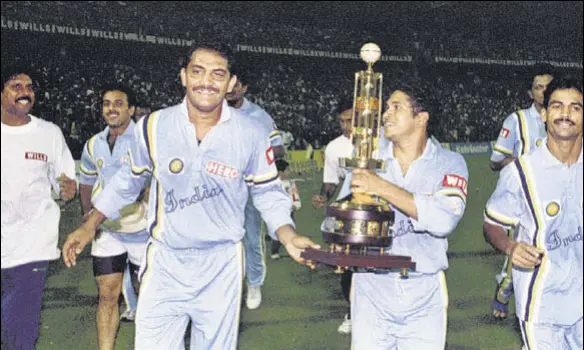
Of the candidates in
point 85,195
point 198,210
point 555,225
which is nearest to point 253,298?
point 85,195

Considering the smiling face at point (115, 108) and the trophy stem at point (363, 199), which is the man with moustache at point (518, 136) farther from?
the trophy stem at point (363, 199)

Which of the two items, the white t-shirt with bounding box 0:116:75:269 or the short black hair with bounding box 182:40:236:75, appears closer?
the short black hair with bounding box 182:40:236:75

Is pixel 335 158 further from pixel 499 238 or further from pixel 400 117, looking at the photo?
pixel 499 238

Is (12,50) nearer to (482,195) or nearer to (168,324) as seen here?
(482,195)

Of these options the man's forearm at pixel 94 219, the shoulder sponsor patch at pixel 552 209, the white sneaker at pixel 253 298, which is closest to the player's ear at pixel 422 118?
the shoulder sponsor patch at pixel 552 209

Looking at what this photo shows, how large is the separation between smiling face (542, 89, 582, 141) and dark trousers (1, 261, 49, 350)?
8.84 ft

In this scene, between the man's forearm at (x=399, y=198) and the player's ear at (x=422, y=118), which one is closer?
the man's forearm at (x=399, y=198)

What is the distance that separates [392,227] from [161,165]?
1.07 metres

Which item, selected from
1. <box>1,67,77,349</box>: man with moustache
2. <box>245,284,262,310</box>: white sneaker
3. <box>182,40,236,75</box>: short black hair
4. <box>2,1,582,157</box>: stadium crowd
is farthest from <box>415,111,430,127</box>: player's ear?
<box>2,1,582,157</box>: stadium crowd

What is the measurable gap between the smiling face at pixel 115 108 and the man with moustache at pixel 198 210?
2.49 meters

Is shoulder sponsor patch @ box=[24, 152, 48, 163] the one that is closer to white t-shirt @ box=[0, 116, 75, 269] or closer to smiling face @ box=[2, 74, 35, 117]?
white t-shirt @ box=[0, 116, 75, 269]

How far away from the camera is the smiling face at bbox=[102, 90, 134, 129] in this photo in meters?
6.32

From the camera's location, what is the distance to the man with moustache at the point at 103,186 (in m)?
5.84

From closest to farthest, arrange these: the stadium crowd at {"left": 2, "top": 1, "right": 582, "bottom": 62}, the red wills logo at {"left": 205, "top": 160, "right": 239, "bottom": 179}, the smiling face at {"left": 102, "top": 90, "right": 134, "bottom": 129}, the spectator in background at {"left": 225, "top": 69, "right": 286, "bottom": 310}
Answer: the red wills logo at {"left": 205, "top": 160, "right": 239, "bottom": 179} < the smiling face at {"left": 102, "top": 90, "right": 134, "bottom": 129} < the spectator in background at {"left": 225, "top": 69, "right": 286, "bottom": 310} < the stadium crowd at {"left": 2, "top": 1, "right": 582, "bottom": 62}
